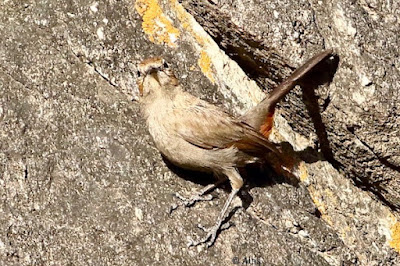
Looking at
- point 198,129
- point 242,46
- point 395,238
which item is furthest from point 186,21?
point 395,238

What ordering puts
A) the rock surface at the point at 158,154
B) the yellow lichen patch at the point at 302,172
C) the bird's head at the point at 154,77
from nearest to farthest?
the rock surface at the point at 158,154, the bird's head at the point at 154,77, the yellow lichen patch at the point at 302,172

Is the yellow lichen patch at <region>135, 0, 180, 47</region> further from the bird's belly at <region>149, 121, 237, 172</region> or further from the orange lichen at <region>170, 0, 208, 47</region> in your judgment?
the bird's belly at <region>149, 121, 237, 172</region>

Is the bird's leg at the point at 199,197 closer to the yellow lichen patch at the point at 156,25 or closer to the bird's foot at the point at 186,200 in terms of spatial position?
the bird's foot at the point at 186,200

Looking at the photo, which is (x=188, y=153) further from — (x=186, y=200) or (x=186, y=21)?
(x=186, y=21)

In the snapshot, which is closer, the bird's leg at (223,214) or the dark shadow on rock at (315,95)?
the bird's leg at (223,214)

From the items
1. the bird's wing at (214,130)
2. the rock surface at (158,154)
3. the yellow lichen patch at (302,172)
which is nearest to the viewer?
the rock surface at (158,154)

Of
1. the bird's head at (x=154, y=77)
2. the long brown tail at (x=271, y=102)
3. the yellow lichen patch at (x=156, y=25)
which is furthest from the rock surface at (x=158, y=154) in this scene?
the bird's head at (x=154, y=77)

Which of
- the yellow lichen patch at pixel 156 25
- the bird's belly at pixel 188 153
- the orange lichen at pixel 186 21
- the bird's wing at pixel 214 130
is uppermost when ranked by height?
the orange lichen at pixel 186 21

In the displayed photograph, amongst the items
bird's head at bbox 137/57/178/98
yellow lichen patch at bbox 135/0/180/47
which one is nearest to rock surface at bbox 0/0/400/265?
yellow lichen patch at bbox 135/0/180/47
